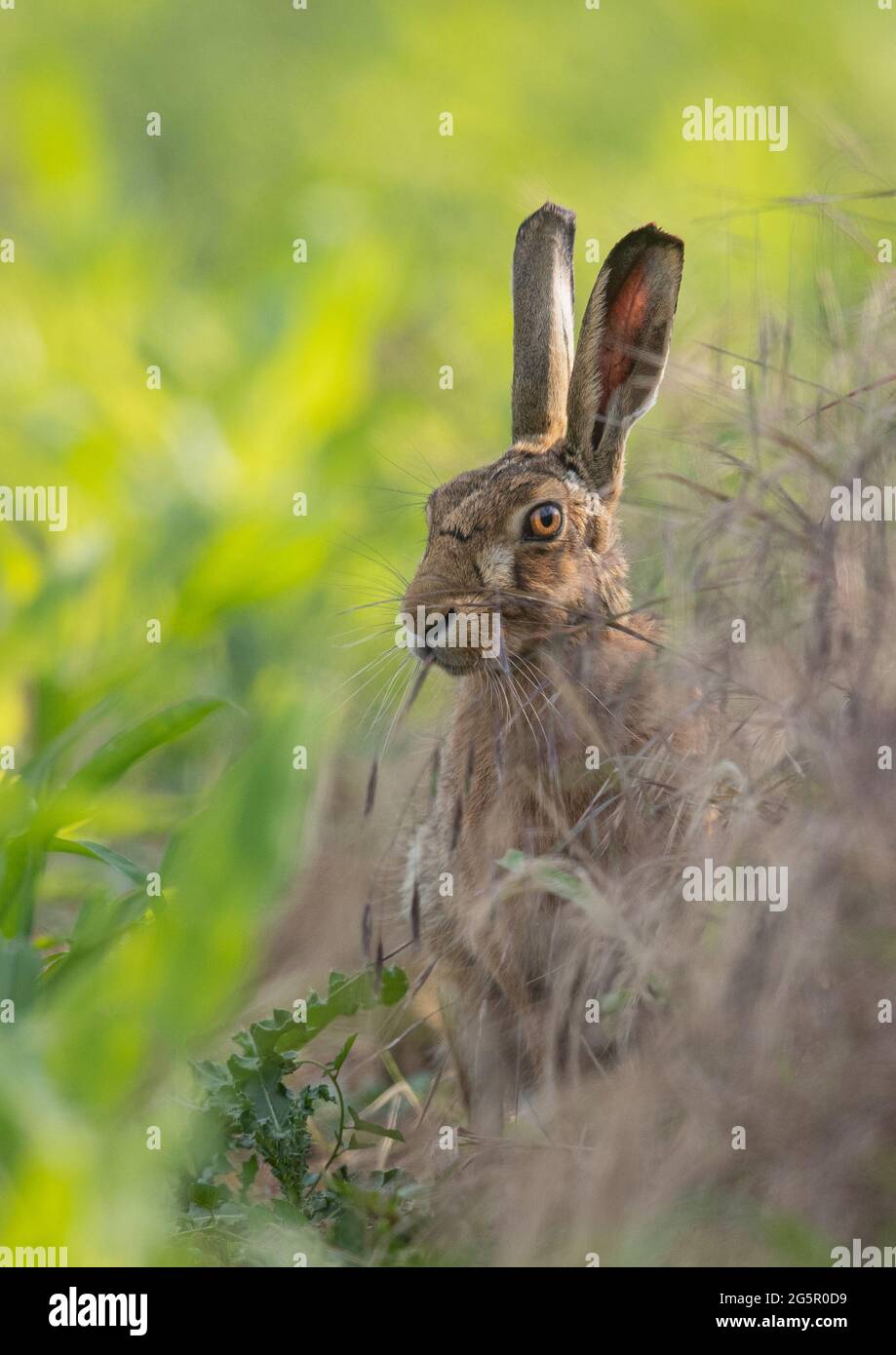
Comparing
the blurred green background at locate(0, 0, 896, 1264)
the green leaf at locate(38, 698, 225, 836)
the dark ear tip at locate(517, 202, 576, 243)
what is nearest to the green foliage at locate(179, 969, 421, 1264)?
the blurred green background at locate(0, 0, 896, 1264)

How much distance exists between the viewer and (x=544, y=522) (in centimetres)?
426

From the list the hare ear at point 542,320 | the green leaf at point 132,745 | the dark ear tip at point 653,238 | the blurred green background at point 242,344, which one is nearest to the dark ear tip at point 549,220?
the hare ear at point 542,320

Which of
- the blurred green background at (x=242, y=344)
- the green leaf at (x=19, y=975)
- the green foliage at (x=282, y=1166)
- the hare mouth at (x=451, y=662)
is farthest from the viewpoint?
the hare mouth at (x=451, y=662)

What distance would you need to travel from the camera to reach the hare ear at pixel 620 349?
4168 mm

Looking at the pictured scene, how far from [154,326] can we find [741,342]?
418 cm

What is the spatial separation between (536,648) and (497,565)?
A: 0.75 ft

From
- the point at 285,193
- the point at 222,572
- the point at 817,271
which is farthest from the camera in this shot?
the point at 285,193

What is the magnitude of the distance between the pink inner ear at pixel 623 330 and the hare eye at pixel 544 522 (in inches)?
15.7

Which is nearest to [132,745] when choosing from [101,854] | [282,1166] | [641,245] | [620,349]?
[101,854]

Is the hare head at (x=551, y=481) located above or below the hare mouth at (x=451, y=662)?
above

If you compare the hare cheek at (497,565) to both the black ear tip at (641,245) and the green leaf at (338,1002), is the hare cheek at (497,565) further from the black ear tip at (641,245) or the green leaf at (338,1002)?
the green leaf at (338,1002)

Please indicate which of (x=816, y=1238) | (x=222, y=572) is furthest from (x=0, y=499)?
(x=816, y=1238)

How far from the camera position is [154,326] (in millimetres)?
7816

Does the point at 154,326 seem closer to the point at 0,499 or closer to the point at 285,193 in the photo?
the point at 0,499
